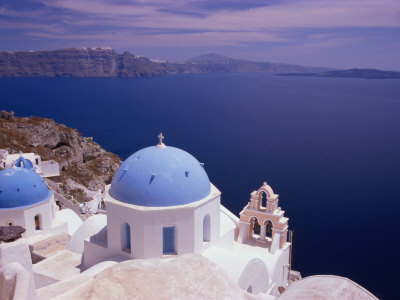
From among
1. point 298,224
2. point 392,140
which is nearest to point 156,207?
point 298,224

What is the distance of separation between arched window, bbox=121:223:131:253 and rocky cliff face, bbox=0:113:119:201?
2490cm

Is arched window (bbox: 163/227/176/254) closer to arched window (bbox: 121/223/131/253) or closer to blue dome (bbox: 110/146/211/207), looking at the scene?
blue dome (bbox: 110/146/211/207)

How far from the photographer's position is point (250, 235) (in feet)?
50.7

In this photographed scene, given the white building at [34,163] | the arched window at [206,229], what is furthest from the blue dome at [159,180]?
the white building at [34,163]

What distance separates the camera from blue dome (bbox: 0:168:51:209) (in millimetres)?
14858

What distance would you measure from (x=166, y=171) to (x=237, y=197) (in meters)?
29.9

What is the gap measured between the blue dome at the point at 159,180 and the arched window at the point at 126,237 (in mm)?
972

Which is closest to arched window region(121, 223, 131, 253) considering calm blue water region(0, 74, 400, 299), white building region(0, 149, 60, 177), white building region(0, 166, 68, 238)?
white building region(0, 166, 68, 238)

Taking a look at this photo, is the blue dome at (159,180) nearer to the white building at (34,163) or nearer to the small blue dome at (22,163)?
the small blue dome at (22,163)

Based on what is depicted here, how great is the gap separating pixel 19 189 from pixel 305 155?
154 ft

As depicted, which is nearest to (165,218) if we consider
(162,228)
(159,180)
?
(162,228)

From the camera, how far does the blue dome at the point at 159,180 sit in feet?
36.4

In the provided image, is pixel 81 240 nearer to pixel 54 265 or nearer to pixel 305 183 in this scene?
pixel 54 265

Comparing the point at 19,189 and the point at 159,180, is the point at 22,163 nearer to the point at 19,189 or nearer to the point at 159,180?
the point at 19,189
